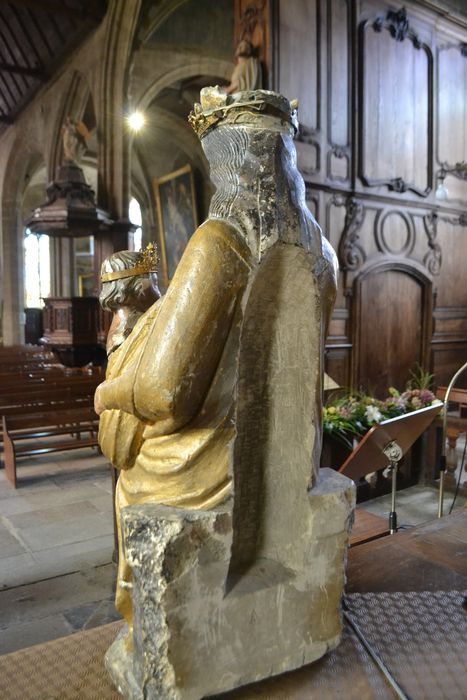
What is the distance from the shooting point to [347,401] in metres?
4.61

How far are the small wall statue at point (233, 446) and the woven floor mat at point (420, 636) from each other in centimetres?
20

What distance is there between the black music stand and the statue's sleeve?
1.50 m

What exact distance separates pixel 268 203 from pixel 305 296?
0.26m

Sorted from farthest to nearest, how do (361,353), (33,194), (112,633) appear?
(33,194), (361,353), (112,633)

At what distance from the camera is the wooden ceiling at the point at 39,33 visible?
430 inches

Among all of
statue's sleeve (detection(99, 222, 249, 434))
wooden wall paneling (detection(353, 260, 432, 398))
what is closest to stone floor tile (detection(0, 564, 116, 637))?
statue's sleeve (detection(99, 222, 249, 434))

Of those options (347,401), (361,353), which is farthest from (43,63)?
(347,401)

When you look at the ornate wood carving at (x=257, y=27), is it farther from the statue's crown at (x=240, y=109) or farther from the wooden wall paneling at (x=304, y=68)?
the statue's crown at (x=240, y=109)

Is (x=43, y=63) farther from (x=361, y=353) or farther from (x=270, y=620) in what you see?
(x=270, y=620)

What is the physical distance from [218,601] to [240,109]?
1.21m

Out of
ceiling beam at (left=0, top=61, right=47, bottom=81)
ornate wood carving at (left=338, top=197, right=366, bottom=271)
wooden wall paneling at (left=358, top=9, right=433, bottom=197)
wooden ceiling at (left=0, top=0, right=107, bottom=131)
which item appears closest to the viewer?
ornate wood carving at (left=338, top=197, right=366, bottom=271)

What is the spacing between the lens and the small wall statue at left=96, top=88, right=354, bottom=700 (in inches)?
48.5

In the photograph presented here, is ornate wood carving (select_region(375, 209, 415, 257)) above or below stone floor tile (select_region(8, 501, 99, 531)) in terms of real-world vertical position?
above

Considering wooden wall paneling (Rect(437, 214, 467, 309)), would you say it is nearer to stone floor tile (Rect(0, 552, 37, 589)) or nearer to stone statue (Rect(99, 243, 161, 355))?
stone floor tile (Rect(0, 552, 37, 589))
